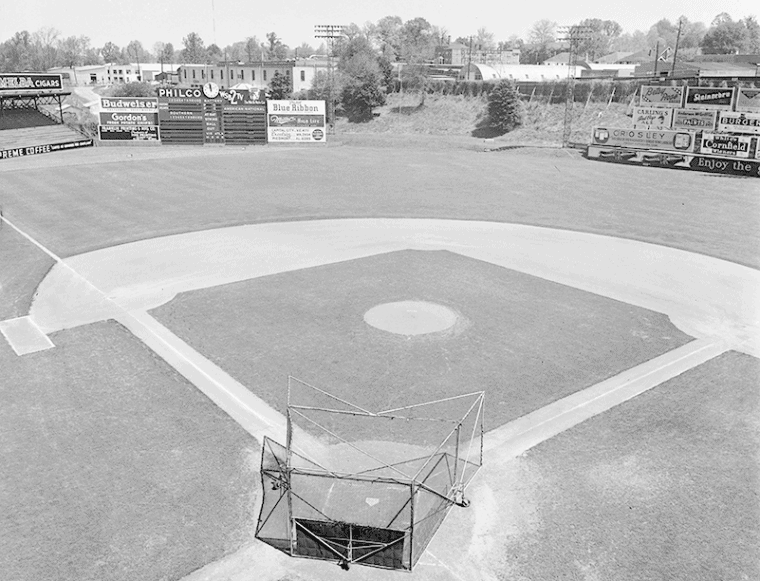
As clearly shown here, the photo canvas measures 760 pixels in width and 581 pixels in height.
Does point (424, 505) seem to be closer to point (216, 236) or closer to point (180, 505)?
point (180, 505)

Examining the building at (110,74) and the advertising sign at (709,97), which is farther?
the building at (110,74)

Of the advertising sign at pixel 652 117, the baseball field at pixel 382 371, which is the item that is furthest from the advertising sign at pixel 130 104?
the advertising sign at pixel 652 117

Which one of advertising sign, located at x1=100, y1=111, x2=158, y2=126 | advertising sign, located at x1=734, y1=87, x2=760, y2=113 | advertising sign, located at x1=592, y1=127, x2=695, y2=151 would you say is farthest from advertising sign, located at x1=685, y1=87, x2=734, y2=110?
advertising sign, located at x1=100, y1=111, x2=158, y2=126

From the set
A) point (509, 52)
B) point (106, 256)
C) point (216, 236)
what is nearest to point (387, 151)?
point (216, 236)

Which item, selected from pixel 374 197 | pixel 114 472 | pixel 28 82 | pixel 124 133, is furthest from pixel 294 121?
pixel 114 472

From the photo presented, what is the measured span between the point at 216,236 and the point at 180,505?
54.6 feet

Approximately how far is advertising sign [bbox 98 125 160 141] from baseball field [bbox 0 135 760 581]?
1052 inches

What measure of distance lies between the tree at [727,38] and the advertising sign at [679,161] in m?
82.2

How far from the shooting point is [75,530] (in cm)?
Result: 864

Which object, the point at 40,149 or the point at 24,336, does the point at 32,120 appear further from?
the point at 24,336

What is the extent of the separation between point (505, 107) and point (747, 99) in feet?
89.8

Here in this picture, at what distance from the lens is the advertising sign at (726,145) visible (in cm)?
4334

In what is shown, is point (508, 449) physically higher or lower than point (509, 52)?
lower

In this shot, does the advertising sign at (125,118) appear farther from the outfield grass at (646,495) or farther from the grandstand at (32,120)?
the outfield grass at (646,495)
